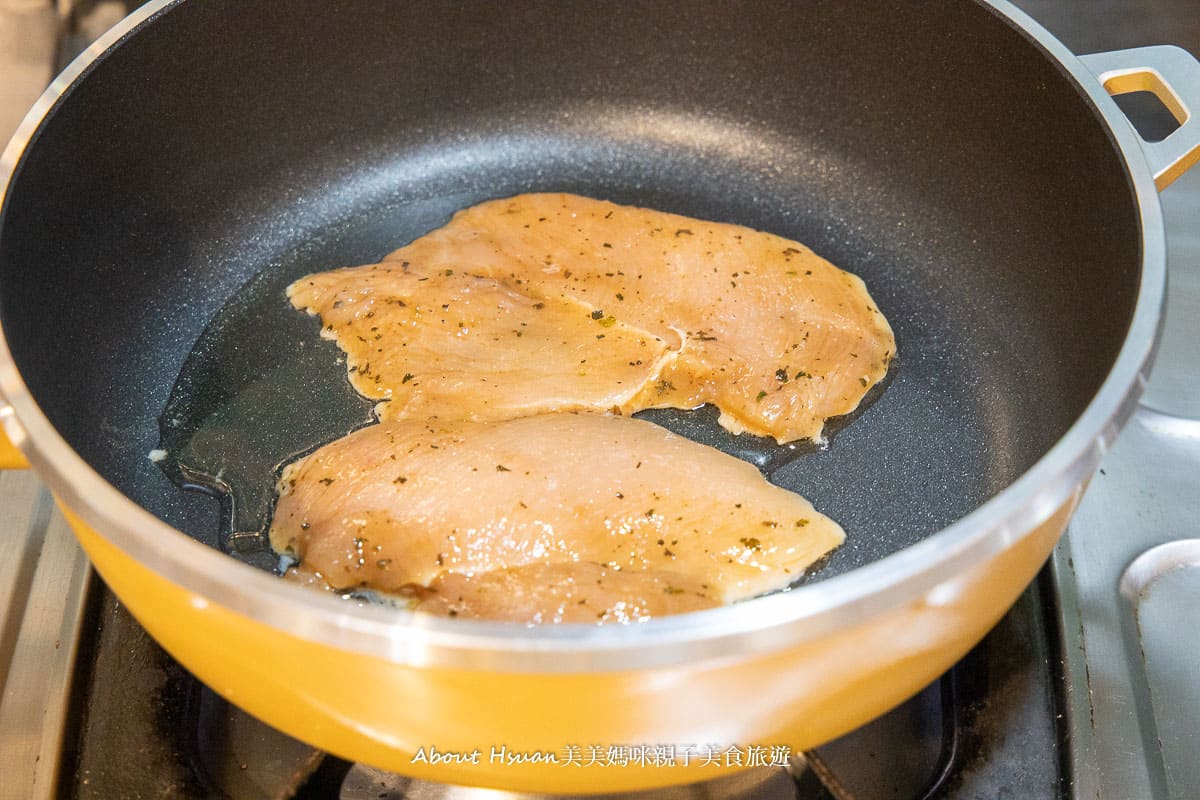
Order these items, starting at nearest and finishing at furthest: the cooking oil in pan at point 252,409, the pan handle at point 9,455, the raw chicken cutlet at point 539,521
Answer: the pan handle at point 9,455 → the raw chicken cutlet at point 539,521 → the cooking oil in pan at point 252,409

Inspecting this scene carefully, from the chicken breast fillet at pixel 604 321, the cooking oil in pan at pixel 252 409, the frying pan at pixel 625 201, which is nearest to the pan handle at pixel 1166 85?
the frying pan at pixel 625 201

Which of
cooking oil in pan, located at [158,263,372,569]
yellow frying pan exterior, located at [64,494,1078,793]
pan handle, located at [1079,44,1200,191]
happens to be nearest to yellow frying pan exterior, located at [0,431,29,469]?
yellow frying pan exterior, located at [64,494,1078,793]

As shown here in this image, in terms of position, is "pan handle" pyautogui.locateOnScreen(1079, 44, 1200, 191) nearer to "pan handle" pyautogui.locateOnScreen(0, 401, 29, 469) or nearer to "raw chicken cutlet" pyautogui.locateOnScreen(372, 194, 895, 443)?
"raw chicken cutlet" pyautogui.locateOnScreen(372, 194, 895, 443)

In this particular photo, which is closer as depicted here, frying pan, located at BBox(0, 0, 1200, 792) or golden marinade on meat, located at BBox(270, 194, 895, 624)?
frying pan, located at BBox(0, 0, 1200, 792)

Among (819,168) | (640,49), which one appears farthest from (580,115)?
(819,168)

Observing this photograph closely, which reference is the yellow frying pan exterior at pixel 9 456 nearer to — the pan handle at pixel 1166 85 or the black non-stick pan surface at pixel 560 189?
the black non-stick pan surface at pixel 560 189
